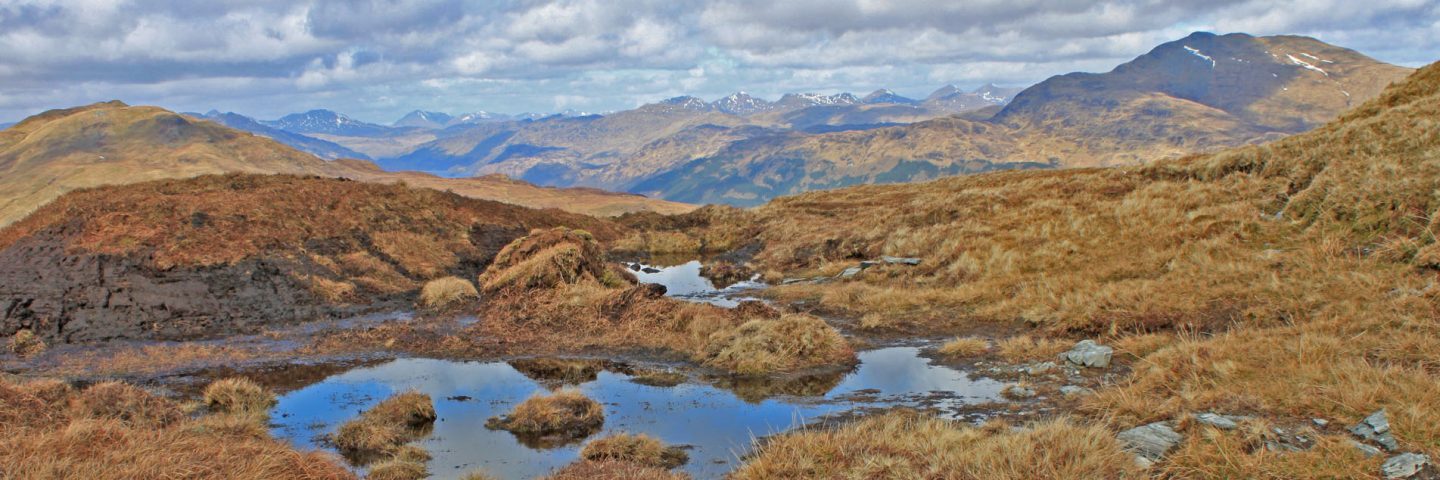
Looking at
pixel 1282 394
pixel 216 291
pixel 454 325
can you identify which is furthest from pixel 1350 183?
pixel 216 291

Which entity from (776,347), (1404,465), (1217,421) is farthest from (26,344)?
(1404,465)

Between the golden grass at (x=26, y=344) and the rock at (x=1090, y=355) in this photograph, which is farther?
the golden grass at (x=26, y=344)

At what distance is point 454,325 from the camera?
827 inches

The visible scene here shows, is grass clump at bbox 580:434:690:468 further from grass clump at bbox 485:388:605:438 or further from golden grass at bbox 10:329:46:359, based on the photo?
golden grass at bbox 10:329:46:359

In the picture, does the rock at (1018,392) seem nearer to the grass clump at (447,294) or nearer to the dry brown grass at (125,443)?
the dry brown grass at (125,443)

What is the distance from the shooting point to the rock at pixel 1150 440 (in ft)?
28.7

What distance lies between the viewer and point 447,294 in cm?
2353

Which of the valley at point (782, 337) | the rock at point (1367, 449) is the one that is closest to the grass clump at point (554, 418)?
the valley at point (782, 337)

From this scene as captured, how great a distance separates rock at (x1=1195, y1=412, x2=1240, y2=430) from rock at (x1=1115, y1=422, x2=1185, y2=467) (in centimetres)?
37

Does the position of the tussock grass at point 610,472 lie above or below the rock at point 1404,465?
below

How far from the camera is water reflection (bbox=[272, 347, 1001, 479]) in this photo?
37.5ft

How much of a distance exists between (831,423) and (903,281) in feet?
42.0

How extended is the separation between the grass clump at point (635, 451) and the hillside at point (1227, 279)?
588 centimetres

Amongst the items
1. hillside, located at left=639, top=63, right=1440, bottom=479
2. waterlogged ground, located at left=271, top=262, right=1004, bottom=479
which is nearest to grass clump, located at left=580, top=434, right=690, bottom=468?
waterlogged ground, located at left=271, top=262, right=1004, bottom=479
